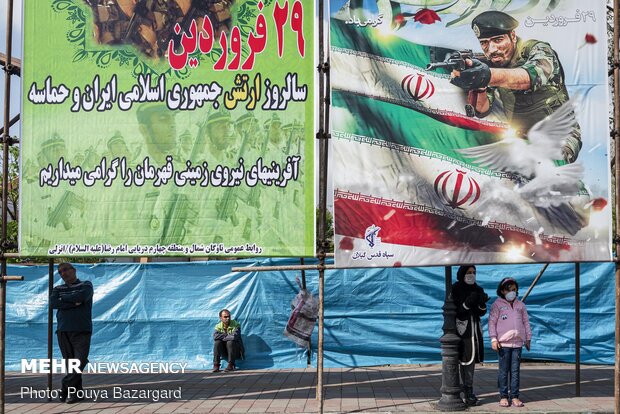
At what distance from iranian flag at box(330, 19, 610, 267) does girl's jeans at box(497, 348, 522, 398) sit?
1.26 m

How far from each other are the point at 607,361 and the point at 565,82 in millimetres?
6702

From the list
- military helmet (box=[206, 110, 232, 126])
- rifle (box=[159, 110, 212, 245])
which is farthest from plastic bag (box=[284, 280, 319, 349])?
military helmet (box=[206, 110, 232, 126])

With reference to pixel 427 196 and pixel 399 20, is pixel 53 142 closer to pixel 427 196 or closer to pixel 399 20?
pixel 399 20

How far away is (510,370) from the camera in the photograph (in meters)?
10.2

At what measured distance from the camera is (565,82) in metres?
9.77

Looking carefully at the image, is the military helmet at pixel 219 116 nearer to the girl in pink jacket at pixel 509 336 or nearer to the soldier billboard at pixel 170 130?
the soldier billboard at pixel 170 130

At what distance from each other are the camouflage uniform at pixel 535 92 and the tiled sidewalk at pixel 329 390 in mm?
3475

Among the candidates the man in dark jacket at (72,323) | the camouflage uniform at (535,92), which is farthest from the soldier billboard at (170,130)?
the camouflage uniform at (535,92)

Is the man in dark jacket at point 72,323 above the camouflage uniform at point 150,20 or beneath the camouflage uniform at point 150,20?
beneath

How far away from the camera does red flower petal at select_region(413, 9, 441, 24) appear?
32.1ft

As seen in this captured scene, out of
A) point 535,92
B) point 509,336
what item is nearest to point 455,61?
point 535,92

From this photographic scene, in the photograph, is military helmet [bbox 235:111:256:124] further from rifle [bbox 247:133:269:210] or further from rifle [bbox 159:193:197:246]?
rifle [bbox 159:193:197:246]

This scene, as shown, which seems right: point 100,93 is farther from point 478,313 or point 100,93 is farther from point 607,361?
point 607,361

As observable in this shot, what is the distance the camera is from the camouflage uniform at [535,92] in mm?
9750
